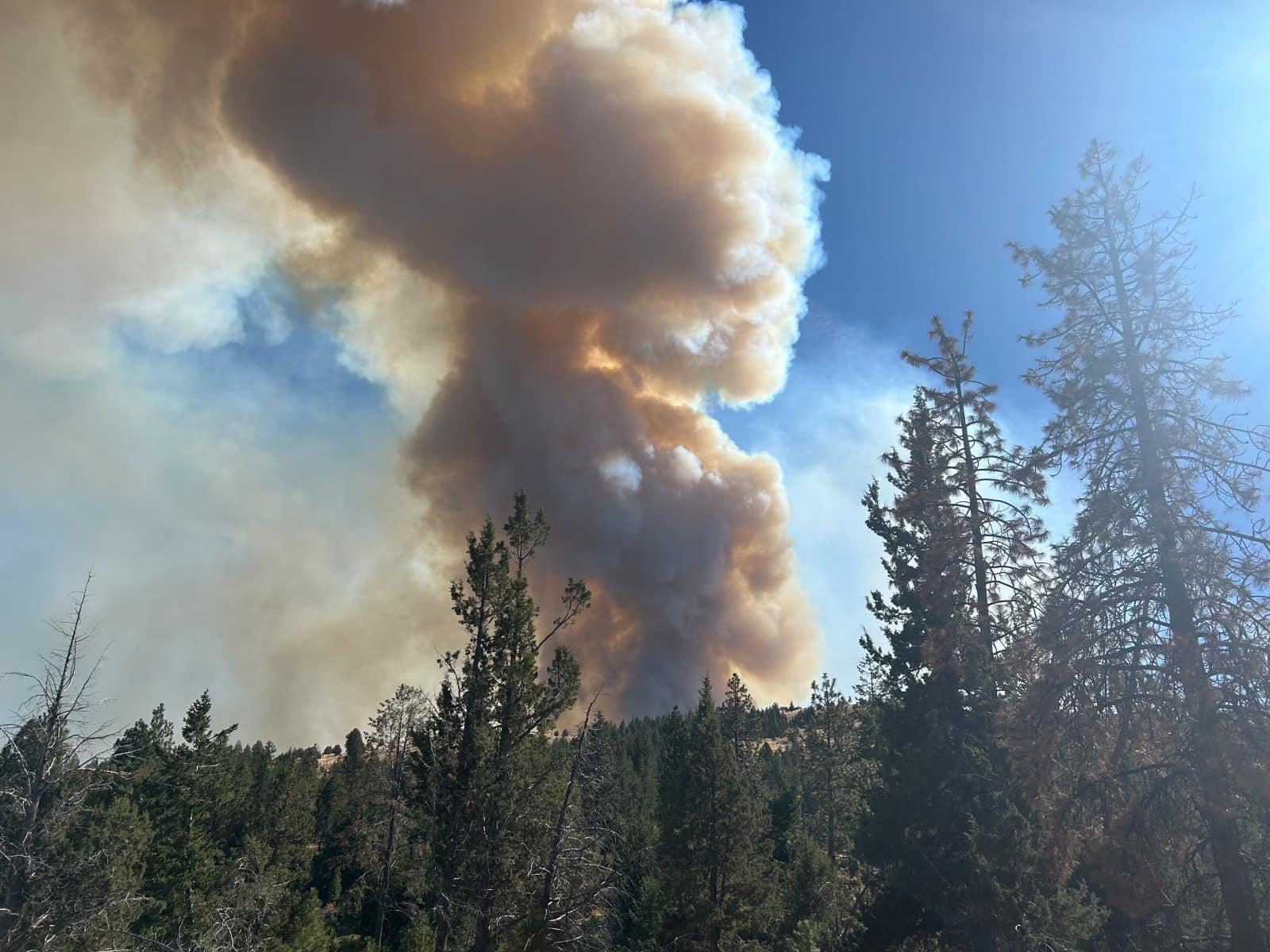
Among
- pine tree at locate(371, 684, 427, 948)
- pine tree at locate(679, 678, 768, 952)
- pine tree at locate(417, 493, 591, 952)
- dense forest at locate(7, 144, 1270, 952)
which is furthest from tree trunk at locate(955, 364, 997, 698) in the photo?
pine tree at locate(371, 684, 427, 948)

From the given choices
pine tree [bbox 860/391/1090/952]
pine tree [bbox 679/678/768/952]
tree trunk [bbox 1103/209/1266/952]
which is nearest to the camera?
tree trunk [bbox 1103/209/1266/952]

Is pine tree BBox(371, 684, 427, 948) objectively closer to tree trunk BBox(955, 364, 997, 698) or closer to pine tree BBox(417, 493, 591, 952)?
pine tree BBox(417, 493, 591, 952)

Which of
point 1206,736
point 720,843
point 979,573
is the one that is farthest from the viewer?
point 720,843

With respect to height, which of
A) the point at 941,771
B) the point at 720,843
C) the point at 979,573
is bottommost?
the point at 720,843

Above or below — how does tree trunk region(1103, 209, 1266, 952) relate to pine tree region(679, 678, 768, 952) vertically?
above

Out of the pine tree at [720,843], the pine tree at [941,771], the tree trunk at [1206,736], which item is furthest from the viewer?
the pine tree at [720,843]

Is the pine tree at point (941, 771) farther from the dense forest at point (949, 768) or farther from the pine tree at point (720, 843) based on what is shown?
the pine tree at point (720, 843)

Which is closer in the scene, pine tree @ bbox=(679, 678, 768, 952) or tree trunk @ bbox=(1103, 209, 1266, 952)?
tree trunk @ bbox=(1103, 209, 1266, 952)

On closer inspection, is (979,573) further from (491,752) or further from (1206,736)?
(491,752)

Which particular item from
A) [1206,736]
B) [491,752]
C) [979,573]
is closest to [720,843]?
[491,752]

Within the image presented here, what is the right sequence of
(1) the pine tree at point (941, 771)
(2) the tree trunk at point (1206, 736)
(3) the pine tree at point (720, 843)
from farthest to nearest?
1. (3) the pine tree at point (720, 843)
2. (1) the pine tree at point (941, 771)
3. (2) the tree trunk at point (1206, 736)

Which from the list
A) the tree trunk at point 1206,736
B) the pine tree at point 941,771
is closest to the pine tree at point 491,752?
the pine tree at point 941,771

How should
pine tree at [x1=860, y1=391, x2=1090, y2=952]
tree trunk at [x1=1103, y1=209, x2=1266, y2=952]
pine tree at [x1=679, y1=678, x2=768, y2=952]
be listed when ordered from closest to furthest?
tree trunk at [x1=1103, y1=209, x2=1266, y2=952], pine tree at [x1=860, y1=391, x2=1090, y2=952], pine tree at [x1=679, y1=678, x2=768, y2=952]

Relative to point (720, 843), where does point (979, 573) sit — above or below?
above
